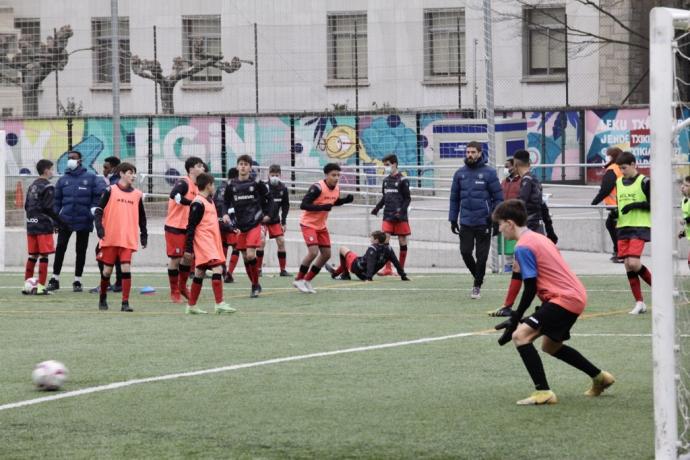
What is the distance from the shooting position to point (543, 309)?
966 cm

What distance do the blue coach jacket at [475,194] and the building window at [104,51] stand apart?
1985 centimetres

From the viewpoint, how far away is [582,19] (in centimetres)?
3794

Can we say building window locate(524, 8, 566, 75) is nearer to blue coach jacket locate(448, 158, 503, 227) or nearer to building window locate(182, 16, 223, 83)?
building window locate(182, 16, 223, 83)

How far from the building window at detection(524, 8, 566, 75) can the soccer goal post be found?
30.7 metres

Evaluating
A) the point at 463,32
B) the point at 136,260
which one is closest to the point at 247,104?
the point at 463,32

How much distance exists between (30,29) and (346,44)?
30.0 ft

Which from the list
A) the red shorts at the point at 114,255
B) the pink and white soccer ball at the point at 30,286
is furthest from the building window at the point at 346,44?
the red shorts at the point at 114,255

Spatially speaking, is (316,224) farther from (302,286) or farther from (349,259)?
(349,259)

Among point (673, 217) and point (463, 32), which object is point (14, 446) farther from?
point (463, 32)

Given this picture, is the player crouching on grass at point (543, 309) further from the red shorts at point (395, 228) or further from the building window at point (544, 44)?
the building window at point (544, 44)

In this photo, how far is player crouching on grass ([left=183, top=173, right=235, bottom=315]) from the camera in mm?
16109

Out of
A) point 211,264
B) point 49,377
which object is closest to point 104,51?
point 211,264

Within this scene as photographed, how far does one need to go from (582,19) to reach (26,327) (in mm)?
25437

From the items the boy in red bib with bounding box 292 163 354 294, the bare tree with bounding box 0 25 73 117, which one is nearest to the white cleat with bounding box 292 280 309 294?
the boy in red bib with bounding box 292 163 354 294
